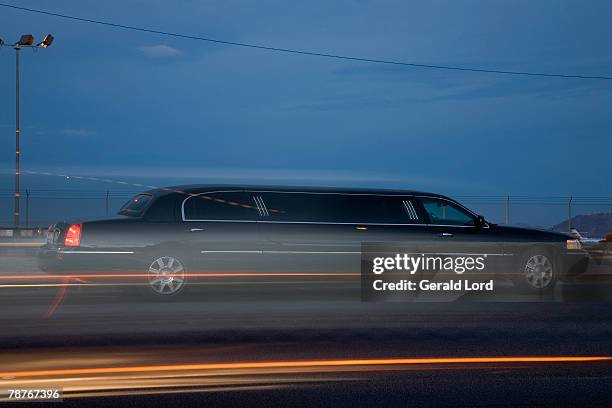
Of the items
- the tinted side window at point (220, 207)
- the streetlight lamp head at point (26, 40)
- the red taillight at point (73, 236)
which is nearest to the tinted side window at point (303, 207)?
the tinted side window at point (220, 207)

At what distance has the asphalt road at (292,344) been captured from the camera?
6.67 meters

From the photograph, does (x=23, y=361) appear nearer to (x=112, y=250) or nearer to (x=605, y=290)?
(x=112, y=250)

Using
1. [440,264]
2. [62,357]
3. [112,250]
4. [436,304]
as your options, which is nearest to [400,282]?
[440,264]

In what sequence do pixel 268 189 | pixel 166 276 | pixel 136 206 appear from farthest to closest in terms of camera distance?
pixel 268 189 → pixel 136 206 → pixel 166 276

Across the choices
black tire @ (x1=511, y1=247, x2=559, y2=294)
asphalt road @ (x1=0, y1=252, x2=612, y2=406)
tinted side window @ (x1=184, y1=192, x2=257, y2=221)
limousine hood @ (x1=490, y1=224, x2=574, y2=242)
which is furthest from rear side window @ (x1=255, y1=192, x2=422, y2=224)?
black tire @ (x1=511, y1=247, x2=559, y2=294)

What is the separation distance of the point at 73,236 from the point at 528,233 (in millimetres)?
7419

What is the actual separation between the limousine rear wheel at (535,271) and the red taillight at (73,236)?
23.3 ft

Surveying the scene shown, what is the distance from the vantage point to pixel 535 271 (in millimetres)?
14336

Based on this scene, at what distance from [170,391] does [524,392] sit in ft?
9.03

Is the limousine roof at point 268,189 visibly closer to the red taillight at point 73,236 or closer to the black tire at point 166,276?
the black tire at point 166,276

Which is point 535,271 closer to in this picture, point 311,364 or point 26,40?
point 311,364

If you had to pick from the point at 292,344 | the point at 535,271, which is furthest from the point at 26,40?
the point at 292,344

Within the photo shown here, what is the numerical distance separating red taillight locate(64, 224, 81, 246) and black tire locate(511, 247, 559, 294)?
7.03 m

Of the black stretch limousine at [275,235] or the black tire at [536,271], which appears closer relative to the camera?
the black stretch limousine at [275,235]
